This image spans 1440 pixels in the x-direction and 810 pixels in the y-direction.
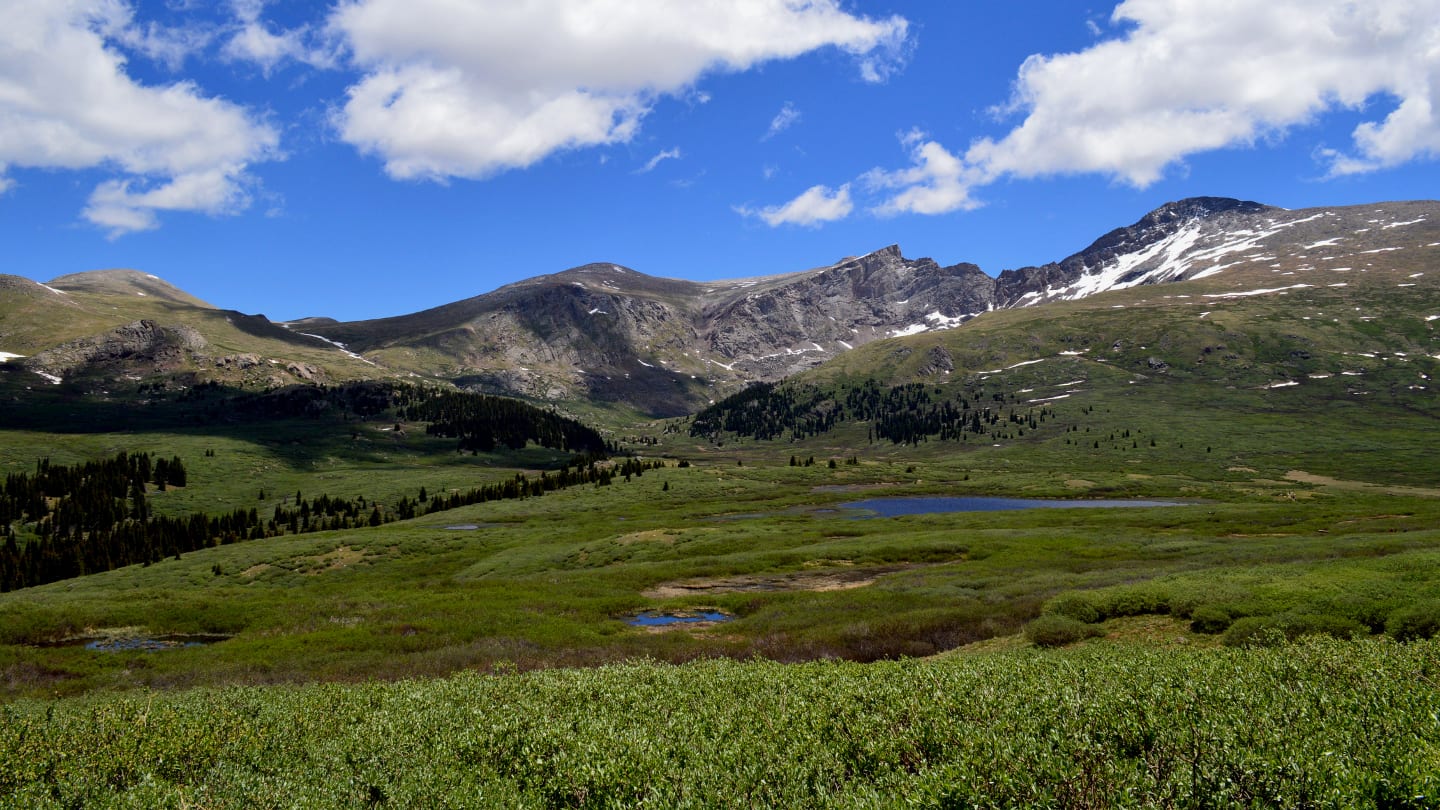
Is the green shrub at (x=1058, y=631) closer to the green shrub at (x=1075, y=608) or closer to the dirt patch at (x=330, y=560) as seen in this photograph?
the green shrub at (x=1075, y=608)

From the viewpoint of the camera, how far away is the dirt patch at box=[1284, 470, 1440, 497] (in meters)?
159

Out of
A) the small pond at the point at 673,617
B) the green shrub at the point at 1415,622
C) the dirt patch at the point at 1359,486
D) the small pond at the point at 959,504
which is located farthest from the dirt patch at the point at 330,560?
the dirt patch at the point at 1359,486

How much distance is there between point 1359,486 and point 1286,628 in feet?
659

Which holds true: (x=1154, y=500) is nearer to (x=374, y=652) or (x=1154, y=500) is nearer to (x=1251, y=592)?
(x=1251, y=592)

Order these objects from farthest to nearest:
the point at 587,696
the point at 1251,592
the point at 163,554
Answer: the point at 163,554, the point at 1251,592, the point at 587,696

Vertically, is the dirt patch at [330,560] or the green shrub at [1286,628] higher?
the green shrub at [1286,628]

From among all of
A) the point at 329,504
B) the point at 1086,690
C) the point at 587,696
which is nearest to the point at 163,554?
the point at 329,504

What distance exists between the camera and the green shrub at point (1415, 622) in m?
26.1

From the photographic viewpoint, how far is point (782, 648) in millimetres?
44625

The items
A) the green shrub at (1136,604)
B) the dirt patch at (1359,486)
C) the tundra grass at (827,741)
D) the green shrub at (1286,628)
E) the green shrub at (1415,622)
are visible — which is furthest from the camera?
the dirt patch at (1359,486)

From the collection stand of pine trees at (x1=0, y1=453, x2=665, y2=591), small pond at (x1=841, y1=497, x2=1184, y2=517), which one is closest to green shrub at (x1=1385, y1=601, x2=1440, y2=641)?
small pond at (x1=841, y1=497, x2=1184, y2=517)

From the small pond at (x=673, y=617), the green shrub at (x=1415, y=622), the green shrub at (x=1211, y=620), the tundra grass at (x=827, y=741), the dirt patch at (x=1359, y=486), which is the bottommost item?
the dirt patch at (x=1359, y=486)

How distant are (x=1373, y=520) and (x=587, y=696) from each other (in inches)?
4910

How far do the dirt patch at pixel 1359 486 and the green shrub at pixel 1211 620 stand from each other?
6869 inches
